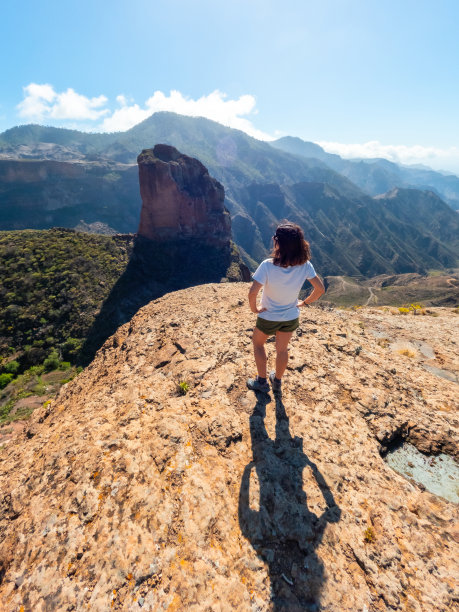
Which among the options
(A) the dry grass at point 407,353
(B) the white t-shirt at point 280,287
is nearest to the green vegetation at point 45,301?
(B) the white t-shirt at point 280,287

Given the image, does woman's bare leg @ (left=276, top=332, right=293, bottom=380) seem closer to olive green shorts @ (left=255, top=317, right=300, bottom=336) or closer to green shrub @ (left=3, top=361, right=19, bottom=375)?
olive green shorts @ (left=255, top=317, right=300, bottom=336)

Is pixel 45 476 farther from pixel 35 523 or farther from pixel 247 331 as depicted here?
pixel 247 331

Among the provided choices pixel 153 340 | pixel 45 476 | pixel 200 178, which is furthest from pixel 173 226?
pixel 45 476

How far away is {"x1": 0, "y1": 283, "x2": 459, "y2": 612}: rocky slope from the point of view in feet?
8.43

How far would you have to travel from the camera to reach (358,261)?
470 ft

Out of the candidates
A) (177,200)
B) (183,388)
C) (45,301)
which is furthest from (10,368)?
(177,200)

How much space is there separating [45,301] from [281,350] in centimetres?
4162

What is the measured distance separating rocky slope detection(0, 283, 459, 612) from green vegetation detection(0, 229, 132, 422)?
82.3ft

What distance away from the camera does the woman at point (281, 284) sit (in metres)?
3.96

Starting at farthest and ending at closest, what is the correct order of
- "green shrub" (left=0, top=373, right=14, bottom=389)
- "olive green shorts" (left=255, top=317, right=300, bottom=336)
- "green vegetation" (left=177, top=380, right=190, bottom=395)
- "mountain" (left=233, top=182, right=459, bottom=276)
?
"mountain" (left=233, top=182, right=459, bottom=276) < "green shrub" (left=0, top=373, right=14, bottom=389) < "green vegetation" (left=177, top=380, right=190, bottom=395) < "olive green shorts" (left=255, top=317, right=300, bottom=336)

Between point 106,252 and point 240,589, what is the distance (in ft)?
176

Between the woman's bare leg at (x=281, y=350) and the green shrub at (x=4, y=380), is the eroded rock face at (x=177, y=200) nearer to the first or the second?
the green shrub at (x=4, y=380)

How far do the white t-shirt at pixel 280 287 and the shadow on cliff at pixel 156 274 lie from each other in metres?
34.3

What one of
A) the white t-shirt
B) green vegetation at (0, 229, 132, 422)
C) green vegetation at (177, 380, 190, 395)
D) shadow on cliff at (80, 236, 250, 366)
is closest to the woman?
the white t-shirt
